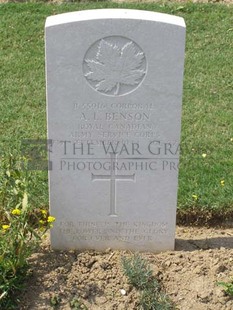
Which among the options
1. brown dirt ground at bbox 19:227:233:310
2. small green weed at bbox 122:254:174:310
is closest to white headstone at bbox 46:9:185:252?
brown dirt ground at bbox 19:227:233:310

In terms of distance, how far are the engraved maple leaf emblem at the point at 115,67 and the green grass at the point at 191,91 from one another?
1308 mm

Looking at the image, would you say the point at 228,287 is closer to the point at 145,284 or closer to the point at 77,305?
the point at 145,284

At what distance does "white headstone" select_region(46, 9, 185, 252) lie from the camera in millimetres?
3936

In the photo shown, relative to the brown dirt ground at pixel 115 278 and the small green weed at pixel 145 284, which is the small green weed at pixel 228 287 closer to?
the brown dirt ground at pixel 115 278

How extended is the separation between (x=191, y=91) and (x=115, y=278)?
3.02 metres

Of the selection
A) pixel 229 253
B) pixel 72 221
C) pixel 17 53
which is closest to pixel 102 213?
pixel 72 221

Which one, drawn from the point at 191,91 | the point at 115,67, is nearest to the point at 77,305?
the point at 115,67

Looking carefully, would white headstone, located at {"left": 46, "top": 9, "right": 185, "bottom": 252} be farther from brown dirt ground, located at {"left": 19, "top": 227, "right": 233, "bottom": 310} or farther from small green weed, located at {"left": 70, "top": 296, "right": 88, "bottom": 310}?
small green weed, located at {"left": 70, "top": 296, "right": 88, "bottom": 310}

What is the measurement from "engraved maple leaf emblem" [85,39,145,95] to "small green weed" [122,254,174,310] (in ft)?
3.48

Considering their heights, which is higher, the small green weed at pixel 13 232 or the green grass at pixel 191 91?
the green grass at pixel 191 91

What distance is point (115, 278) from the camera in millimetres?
4266

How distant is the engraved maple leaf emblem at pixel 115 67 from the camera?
3.96 meters

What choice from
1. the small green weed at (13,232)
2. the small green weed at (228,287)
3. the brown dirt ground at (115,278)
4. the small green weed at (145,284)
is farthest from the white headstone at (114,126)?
the small green weed at (228,287)

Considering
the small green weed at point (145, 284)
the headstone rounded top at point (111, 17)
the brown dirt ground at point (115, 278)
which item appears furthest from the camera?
the brown dirt ground at point (115, 278)
